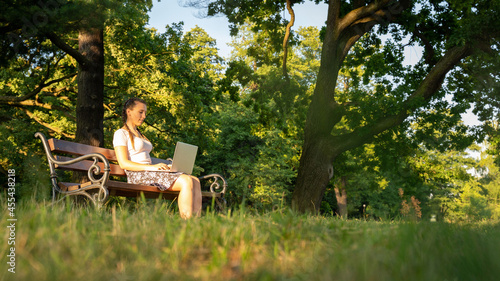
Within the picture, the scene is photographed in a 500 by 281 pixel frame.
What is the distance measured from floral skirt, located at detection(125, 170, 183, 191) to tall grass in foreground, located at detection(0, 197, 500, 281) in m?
2.45

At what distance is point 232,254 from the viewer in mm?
2152

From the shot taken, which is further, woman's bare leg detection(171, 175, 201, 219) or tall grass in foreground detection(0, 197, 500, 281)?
woman's bare leg detection(171, 175, 201, 219)

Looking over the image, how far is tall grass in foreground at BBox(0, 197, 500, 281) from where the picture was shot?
72.6 inches

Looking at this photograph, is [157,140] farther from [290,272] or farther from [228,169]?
[290,272]

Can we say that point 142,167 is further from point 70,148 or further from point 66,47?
point 66,47

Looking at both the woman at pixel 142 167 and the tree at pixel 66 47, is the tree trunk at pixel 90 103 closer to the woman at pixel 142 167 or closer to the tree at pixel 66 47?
the tree at pixel 66 47

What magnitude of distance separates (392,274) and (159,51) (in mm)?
15183

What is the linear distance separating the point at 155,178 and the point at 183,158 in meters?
0.43

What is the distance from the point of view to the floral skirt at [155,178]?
17.6 feet

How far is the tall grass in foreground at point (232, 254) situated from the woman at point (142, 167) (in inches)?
88.1

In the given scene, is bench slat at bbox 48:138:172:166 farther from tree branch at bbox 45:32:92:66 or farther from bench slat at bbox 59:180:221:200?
tree branch at bbox 45:32:92:66

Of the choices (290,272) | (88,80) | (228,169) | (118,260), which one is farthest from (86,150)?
(228,169)

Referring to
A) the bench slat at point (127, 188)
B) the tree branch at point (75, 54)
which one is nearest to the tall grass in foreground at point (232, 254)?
the bench slat at point (127, 188)

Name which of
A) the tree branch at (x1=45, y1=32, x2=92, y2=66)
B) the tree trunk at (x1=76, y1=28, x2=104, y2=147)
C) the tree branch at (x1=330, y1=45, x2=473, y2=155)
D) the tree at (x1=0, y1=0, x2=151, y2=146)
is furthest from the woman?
the tree branch at (x1=330, y1=45, x2=473, y2=155)
